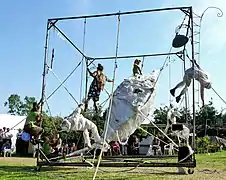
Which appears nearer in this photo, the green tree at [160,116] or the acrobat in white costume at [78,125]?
the acrobat in white costume at [78,125]

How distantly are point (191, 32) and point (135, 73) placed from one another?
3.76m

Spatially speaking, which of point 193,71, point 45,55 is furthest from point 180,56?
point 45,55

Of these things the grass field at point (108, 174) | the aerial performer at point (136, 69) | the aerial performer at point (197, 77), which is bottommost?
the grass field at point (108, 174)

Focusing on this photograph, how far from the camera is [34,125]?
11.4m

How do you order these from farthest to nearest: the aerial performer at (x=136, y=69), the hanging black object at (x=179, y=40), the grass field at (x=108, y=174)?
the aerial performer at (x=136, y=69)
the hanging black object at (x=179, y=40)
the grass field at (x=108, y=174)

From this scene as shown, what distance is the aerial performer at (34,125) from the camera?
442 inches

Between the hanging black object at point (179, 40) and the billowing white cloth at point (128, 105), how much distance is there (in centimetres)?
184

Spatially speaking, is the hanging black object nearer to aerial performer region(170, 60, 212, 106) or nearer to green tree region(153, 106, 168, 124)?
aerial performer region(170, 60, 212, 106)

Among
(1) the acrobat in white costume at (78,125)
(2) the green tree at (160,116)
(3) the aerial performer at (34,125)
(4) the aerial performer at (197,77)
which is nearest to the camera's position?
(4) the aerial performer at (197,77)

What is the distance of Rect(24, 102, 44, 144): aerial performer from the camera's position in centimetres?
1123

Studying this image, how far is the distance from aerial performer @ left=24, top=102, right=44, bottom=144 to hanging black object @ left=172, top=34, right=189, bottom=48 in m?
4.43

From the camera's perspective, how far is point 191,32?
11.0 meters

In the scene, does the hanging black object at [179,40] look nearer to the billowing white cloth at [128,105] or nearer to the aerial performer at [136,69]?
the billowing white cloth at [128,105]

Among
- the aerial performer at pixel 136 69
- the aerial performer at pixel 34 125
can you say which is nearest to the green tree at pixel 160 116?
the aerial performer at pixel 136 69
